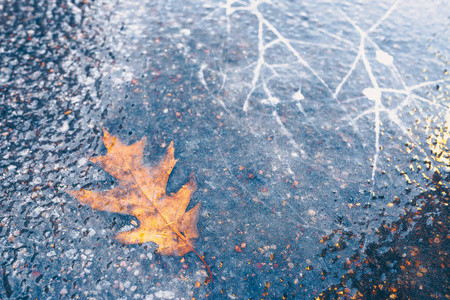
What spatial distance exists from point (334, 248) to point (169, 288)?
3.04 feet

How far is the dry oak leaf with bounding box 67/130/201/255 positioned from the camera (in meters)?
1.50

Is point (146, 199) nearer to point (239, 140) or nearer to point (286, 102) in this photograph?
point (239, 140)

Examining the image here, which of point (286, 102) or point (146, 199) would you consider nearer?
point (146, 199)

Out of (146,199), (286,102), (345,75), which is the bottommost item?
(146,199)

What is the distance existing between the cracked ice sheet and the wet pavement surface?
1cm

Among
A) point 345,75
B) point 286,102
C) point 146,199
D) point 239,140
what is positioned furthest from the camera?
point 345,75

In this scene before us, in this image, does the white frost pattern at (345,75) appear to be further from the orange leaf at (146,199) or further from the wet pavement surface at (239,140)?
the orange leaf at (146,199)

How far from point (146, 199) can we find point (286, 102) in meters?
1.21

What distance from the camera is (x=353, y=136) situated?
189cm

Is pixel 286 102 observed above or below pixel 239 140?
above

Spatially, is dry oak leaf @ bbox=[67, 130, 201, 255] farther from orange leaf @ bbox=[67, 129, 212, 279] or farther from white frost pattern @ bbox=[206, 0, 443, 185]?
white frost pattern @ bbox=[206, 0, 443, 185]

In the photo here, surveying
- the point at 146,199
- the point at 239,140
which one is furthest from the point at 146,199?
the point at 239,140

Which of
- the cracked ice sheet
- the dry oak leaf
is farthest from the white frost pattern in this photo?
the dry oak leaf

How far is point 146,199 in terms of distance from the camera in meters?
1.58
